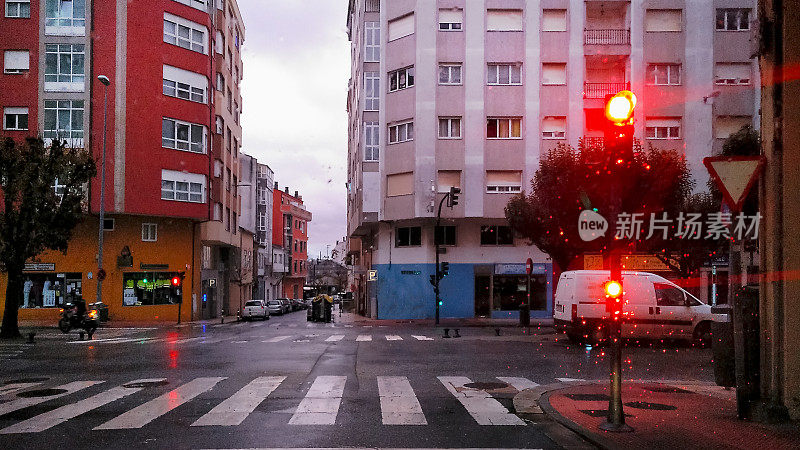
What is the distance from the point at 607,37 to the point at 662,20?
3043mm

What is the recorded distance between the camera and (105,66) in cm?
3681

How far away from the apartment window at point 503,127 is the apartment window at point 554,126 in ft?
4.57

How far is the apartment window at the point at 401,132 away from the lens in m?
38.6

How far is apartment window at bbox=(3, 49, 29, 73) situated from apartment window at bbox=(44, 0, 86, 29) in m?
1.85

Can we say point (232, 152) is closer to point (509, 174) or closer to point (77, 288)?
point (77, 288)

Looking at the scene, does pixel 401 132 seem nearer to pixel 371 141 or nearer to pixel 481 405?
pixel 371 141

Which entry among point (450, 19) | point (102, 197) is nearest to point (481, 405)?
point (102, 197)

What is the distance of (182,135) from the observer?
38.8 meters

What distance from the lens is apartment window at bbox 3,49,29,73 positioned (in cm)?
3631

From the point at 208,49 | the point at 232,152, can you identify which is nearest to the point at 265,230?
the point at 232,152

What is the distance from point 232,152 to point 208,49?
35.5ft

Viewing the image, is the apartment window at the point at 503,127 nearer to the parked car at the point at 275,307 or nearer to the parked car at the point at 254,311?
the parked car at the point at 254,311

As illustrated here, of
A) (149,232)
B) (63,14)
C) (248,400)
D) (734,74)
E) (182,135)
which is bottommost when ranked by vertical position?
(248,400)

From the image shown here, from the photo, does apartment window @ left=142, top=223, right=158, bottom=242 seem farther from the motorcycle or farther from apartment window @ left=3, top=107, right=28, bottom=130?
the motorcycle
